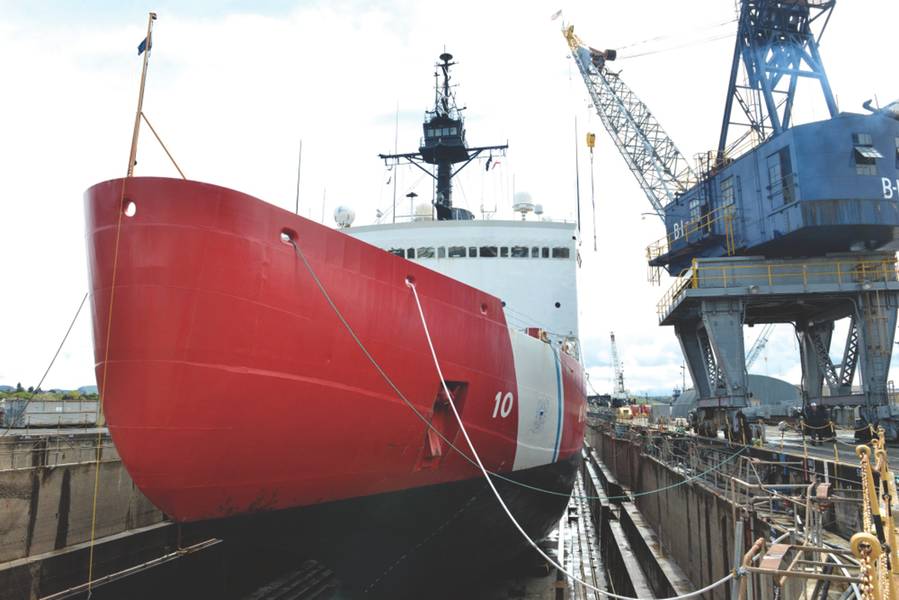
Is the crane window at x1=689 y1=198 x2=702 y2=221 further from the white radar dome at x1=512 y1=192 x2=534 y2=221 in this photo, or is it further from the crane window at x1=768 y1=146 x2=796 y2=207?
the white radar dome at x1=512 y1=192 x2=534 y2=221

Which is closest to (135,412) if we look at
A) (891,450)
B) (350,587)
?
(350,587)

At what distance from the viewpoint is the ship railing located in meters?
16.6

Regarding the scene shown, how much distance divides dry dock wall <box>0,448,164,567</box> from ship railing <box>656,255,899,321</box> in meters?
15.5

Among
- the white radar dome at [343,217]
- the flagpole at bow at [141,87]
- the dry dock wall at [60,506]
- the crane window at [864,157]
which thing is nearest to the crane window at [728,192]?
the crane window at [864,157]

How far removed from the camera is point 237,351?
4816mm

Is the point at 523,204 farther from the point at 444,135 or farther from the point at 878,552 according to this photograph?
the point at 878,552

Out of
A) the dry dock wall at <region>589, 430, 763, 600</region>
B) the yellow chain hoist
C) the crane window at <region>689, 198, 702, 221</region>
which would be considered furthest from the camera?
the crane window at <region>689, 198, 702, 221</region>

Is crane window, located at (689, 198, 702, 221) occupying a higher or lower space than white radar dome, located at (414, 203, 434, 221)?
higher

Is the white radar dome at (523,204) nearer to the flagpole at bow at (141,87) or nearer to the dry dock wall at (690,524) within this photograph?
the dry dock wall at (690,524)

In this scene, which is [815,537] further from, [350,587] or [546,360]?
[350,587]

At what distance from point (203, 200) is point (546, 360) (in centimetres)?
572

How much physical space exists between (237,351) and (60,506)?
22.2 ft

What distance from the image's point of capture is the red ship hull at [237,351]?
4.70 meters

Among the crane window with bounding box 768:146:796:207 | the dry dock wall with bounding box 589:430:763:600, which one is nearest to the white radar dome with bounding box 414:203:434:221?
the dry dock wall with bounding box 589:430:763:600
